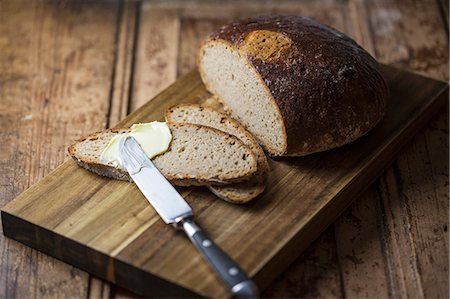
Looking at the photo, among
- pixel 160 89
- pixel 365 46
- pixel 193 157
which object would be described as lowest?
pixel 365 46

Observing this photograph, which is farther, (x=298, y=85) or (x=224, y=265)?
(x=298, y=85)

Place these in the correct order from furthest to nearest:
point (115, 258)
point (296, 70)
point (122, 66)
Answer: point (122, 66) → point (296, 70) → point (115, 258)

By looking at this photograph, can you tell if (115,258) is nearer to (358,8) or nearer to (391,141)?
(391,141)

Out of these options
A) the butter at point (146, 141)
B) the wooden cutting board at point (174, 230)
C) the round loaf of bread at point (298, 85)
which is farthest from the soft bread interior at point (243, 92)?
the butter at point (146, 141)

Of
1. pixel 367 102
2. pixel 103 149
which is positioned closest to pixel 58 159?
pixel 103 149

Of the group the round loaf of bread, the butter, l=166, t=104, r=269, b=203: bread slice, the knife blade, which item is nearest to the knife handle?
the knife blade

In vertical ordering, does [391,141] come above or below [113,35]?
below

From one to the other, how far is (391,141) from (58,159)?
4.10ft

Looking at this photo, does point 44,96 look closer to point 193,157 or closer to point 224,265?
point 193,157

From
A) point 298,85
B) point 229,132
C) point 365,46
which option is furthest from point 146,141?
point 365,46

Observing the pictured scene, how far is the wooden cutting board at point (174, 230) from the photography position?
2439mm

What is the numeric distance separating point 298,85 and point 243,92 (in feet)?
0.80

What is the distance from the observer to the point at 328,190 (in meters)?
2.75

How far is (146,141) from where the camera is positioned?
2.81 meters
